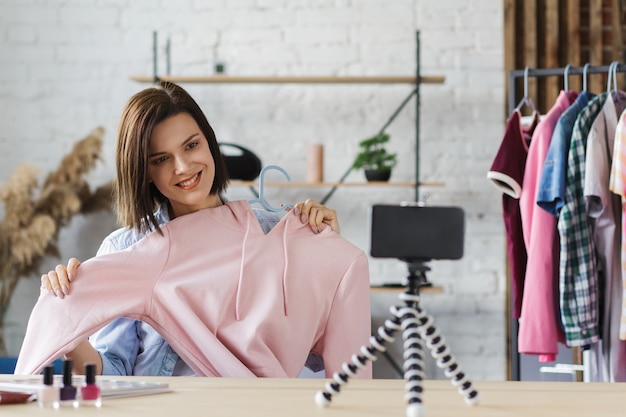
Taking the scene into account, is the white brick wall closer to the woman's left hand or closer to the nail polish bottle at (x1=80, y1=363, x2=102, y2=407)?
the woman's left hand

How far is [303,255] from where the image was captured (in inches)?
68.8

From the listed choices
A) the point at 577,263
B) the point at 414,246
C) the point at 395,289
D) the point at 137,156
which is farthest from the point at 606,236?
the point at 414,246

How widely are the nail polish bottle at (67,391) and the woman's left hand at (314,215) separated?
0.76 m

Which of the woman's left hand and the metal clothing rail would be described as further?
the metal clothing rail

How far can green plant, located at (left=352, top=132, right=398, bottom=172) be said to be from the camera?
3922mm

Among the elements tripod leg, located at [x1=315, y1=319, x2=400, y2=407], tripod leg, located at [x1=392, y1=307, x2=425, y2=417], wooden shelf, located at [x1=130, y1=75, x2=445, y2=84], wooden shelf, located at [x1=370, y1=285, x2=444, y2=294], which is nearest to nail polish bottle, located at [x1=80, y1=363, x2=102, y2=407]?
tripod leg, located at [x1=315, y1=319, x2=400, y2=407]

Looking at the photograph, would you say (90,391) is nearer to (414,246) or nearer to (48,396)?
(48,396)

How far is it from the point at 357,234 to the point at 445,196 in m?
0.46

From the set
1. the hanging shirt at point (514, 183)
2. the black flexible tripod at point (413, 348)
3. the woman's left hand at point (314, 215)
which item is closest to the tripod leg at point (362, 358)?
the black flexible tripod at point (413, 348)

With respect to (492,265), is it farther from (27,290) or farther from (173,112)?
(173,112)

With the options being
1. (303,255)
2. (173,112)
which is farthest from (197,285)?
(173,112)

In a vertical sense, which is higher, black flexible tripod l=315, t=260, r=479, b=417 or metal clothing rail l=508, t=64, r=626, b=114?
metal clothing rail l=508, t=64, r=626, b=114

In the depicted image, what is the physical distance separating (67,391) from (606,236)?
2177 millimetres

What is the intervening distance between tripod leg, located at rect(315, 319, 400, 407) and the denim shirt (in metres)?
0.74
